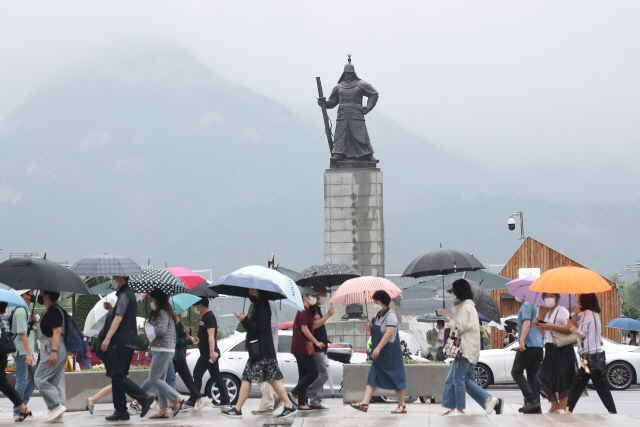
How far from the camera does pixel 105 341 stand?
33.3 feet

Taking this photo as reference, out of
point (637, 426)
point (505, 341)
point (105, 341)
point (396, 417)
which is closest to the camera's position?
point (637, 426)

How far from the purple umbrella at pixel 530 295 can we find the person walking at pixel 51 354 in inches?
245

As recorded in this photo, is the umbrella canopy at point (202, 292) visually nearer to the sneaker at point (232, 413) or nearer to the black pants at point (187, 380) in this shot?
the black pants at point (187, 380)

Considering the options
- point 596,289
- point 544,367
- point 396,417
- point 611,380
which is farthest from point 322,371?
point 611,380

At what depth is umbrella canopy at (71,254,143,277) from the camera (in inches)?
406

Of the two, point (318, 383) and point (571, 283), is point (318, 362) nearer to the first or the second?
point (318, 383)

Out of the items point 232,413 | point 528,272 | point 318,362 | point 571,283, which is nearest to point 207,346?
point 232,413

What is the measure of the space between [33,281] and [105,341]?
1.11m

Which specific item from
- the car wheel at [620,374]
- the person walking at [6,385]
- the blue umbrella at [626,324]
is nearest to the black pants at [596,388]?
the person walking at [6,385]

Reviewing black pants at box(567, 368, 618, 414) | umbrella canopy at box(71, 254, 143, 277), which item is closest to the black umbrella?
black pants at box(567, 368, 618, 414)

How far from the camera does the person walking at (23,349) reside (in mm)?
11109

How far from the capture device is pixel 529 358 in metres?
11.5

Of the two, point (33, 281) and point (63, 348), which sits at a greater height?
point (33, 281)

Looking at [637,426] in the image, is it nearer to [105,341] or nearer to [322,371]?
[322,371]
